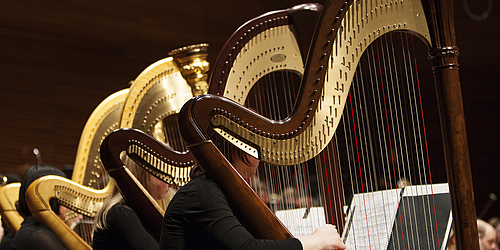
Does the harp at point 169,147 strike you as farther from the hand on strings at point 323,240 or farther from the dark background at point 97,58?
the dark background at point 97,58

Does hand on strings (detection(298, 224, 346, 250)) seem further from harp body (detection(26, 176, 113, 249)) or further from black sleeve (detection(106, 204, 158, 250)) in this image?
harp body (detection(26, 176, 113, 249))

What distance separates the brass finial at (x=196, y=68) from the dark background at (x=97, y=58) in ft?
8.00

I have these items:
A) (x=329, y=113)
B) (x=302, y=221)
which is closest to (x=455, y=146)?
(x=329, y=113)

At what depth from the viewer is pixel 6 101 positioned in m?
4.29

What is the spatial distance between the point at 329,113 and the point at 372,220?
49 centimetres

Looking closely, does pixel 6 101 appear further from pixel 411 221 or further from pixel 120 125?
pixel 411 221

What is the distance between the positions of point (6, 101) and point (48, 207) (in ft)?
6.30

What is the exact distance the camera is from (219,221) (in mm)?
1309

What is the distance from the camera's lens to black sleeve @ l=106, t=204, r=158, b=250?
2.01 metres

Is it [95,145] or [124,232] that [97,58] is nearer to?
[95,145]

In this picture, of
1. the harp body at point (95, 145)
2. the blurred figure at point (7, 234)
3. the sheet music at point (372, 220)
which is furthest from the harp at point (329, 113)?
the blurred figure at point (7, 234)

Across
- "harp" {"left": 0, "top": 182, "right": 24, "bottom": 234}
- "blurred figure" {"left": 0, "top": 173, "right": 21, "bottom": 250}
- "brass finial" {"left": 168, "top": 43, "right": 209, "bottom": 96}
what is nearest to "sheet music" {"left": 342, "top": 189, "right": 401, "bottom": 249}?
"brass finial" {"left": 168, "top": 43, "right": 209, "bottom": 96}

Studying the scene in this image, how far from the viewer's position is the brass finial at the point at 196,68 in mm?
2520

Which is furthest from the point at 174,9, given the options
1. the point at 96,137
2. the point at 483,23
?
the point at 483,23
